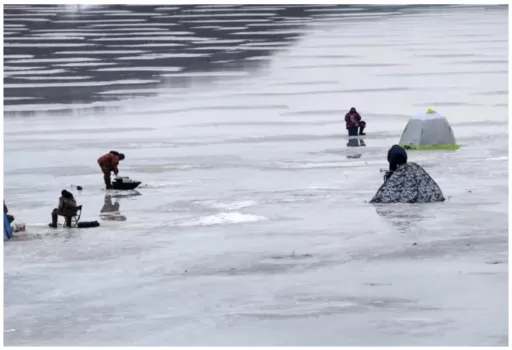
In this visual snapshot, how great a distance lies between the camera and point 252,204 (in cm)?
2319

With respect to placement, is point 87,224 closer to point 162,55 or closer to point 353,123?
point 353,123

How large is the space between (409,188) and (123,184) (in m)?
5.33

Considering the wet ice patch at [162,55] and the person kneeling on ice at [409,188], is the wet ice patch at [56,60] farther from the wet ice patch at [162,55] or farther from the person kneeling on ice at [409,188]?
the person kneeling on ice at [409,188]

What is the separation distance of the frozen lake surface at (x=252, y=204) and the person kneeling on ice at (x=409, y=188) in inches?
14.2

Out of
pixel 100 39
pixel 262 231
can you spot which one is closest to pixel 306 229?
pixel 262 231

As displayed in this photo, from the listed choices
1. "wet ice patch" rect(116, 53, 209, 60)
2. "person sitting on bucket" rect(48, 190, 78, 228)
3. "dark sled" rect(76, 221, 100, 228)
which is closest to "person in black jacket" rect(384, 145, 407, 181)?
"dark sled" rect(76, 221, 100, 228)

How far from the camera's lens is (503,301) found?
51.8 feet

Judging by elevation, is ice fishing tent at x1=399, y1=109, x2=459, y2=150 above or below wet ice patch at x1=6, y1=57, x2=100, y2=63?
below

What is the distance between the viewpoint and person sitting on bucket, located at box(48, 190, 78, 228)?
20594 millimetres

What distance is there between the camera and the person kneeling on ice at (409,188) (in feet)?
74.2

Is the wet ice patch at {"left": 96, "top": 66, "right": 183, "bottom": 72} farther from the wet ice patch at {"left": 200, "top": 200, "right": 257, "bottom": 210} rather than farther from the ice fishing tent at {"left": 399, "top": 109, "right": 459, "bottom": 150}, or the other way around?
the wet ice patch at {"left": 200, "top": 200, "right": 257, "bottom": 210}

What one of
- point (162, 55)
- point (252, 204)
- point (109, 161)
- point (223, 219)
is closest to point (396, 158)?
point (252, 204)

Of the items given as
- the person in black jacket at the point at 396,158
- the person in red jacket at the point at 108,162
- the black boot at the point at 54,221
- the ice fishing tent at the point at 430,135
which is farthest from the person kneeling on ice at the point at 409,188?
the ice fishing tent at the point at 430,135

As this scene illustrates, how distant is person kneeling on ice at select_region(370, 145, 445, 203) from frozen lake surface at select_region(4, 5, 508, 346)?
0.36 m
